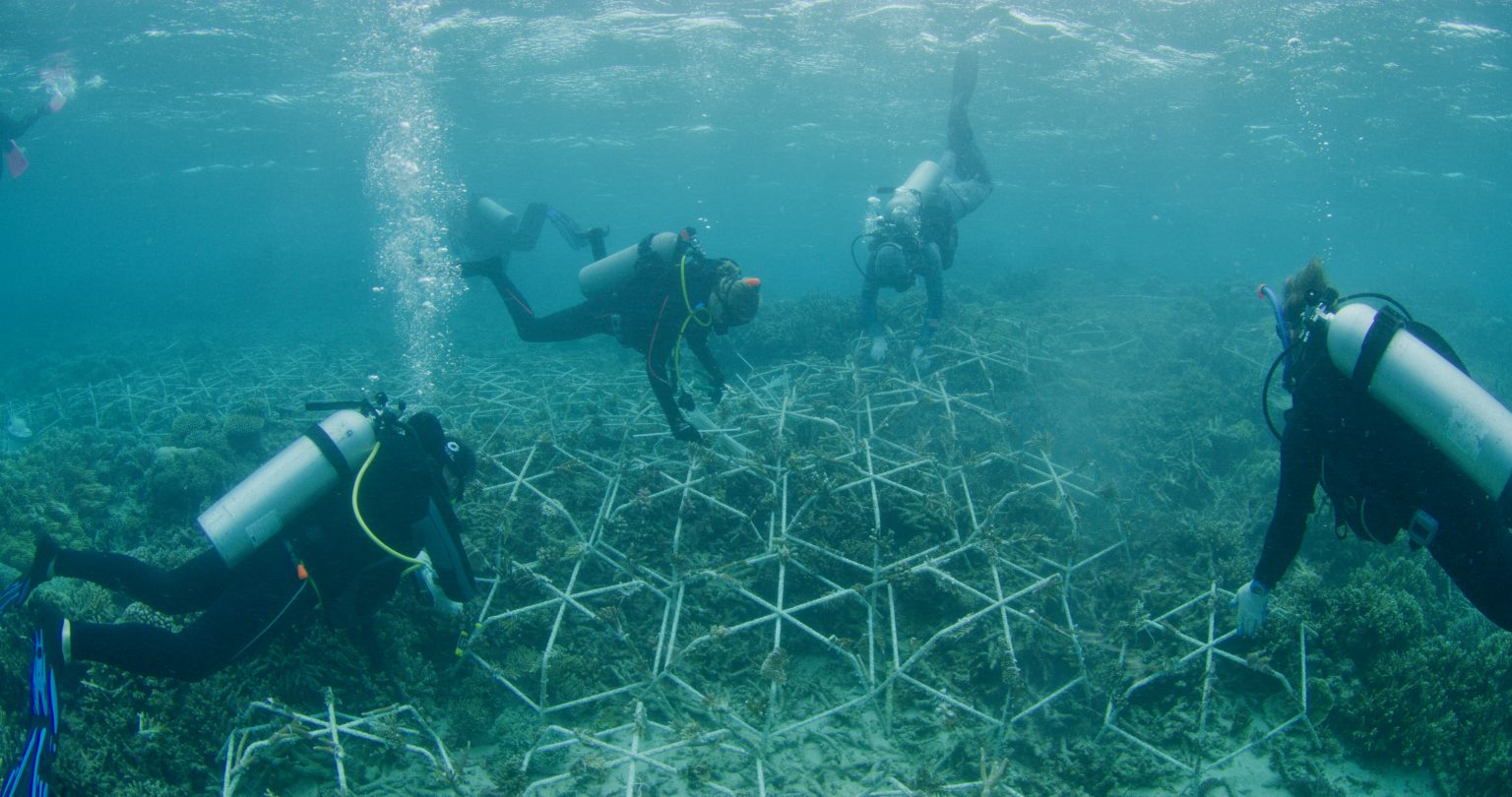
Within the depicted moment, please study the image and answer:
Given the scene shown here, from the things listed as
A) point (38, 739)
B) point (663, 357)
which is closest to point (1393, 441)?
point (663, 357)

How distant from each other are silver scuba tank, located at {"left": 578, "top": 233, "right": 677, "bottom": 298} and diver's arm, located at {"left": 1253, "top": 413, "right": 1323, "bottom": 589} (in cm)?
575

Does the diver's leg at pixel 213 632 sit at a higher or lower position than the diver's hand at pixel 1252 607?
higher

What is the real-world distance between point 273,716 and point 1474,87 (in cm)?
3274

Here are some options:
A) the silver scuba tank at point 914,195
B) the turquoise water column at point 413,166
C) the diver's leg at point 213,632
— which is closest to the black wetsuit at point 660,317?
the diver's leg at point 213,632

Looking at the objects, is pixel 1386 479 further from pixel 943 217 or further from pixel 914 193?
pixel 943 217

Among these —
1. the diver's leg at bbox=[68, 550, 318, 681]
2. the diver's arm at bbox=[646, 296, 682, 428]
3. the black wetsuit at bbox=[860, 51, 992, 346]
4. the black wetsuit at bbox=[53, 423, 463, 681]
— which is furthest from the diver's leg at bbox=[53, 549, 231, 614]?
the black wetsuit at bbox=[860, 51, 992, 346]

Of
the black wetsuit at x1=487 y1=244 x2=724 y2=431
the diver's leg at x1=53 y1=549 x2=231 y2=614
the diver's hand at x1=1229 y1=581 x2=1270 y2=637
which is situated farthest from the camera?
the black wetsuit at x1=487 y1=244 x2=724 y2=431

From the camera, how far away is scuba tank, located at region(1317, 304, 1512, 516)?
2865mm

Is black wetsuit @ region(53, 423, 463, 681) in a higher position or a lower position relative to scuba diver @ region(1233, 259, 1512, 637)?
lower

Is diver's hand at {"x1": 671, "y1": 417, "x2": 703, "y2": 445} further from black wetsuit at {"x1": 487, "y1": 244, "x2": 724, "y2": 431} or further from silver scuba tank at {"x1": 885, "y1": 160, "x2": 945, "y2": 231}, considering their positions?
silver scuba tank at {"x1": 885, "y1": 160, "x2": 945, "y2": 231}

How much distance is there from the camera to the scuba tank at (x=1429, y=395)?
2.87m

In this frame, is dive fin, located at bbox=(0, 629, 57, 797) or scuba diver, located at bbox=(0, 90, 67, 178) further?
scuba diver, located at bbox=(0, 90, 67, 178)

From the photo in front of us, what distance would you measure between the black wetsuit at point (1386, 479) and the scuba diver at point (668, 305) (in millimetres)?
4340

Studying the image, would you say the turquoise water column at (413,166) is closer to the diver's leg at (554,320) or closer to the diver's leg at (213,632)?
the diver's leg at (554,320)
